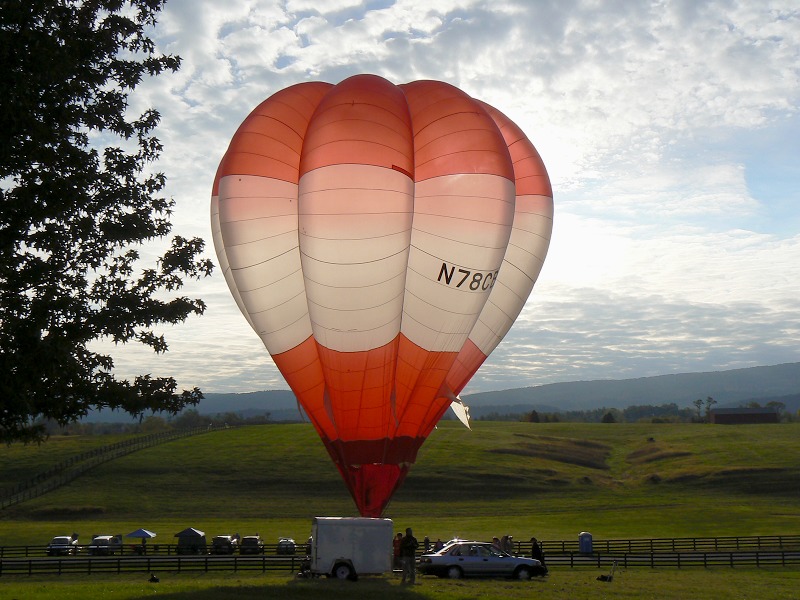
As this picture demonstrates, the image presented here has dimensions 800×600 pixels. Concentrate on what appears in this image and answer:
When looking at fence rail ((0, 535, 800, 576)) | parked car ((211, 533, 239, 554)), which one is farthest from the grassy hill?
fence rail ((0, 535, 800, 576))

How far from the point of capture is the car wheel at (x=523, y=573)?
30.4 metres

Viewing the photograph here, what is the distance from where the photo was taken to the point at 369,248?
26.1 metres

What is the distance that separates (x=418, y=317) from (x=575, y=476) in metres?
68.0

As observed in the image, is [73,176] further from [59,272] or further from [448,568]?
[448,568]

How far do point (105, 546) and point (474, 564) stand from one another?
21747mm

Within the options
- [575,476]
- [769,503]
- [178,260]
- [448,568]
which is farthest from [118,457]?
[178,260]

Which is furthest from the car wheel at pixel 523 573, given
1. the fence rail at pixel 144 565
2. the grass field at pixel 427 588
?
the fence rail at pixel 144 565

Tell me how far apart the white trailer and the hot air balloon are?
→ 74 cm

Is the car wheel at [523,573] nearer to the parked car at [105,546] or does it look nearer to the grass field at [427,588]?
the grass field at [427,588]

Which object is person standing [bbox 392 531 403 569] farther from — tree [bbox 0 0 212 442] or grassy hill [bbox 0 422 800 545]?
grassy hill [bbox 0 422 800 545]

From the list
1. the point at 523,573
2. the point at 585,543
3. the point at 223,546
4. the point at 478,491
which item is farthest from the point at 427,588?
the point at 478,491

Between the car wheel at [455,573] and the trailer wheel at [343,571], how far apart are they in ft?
14.3

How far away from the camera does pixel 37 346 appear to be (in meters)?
17.8

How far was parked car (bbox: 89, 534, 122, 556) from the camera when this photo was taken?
136 ft
